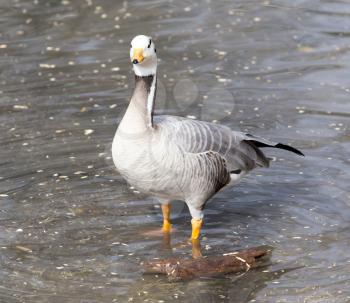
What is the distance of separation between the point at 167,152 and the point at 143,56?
2.61 feet

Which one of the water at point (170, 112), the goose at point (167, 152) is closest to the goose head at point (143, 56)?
the goose at point (167, 152)

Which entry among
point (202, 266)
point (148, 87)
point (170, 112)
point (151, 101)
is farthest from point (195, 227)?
point (170, 112)

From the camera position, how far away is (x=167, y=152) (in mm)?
7375

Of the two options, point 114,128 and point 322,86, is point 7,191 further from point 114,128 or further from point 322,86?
point 322,86

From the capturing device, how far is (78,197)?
344 inches

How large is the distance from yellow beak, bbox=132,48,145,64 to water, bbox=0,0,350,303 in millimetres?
1573

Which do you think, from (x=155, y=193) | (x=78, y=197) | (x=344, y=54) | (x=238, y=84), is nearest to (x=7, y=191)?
(x=78, y=197)

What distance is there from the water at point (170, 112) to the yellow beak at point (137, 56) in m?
1.57

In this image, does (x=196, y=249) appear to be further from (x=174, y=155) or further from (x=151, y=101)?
(x=151, y=101)

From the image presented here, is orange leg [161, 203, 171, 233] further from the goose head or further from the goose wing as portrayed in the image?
the goose head

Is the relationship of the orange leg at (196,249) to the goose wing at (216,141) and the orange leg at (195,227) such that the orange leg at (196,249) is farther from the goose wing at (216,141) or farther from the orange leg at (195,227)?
the goose wing at (216,141)

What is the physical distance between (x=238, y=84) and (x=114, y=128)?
2045mm

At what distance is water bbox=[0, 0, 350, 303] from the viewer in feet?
23.3

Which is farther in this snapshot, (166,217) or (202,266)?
(166,217)
